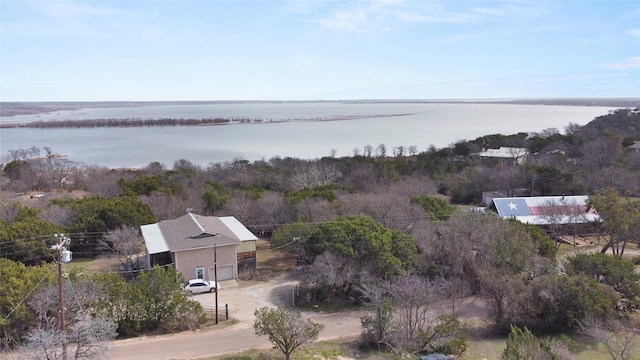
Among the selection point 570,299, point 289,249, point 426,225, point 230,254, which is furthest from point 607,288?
point 230,254

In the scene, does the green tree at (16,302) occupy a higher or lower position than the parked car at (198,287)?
higher

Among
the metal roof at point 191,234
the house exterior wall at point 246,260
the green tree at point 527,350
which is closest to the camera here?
the green tree at point 527,350

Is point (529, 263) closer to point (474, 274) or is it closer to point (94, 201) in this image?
point (474, 274)

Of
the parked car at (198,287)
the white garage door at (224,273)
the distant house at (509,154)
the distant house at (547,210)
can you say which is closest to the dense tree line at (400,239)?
the distant house at (547,210)

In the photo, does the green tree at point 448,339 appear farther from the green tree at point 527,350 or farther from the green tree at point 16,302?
the green tree at point 16,302

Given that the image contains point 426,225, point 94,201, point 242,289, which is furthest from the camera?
point 94,201

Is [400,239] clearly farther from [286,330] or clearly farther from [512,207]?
[512,207]
